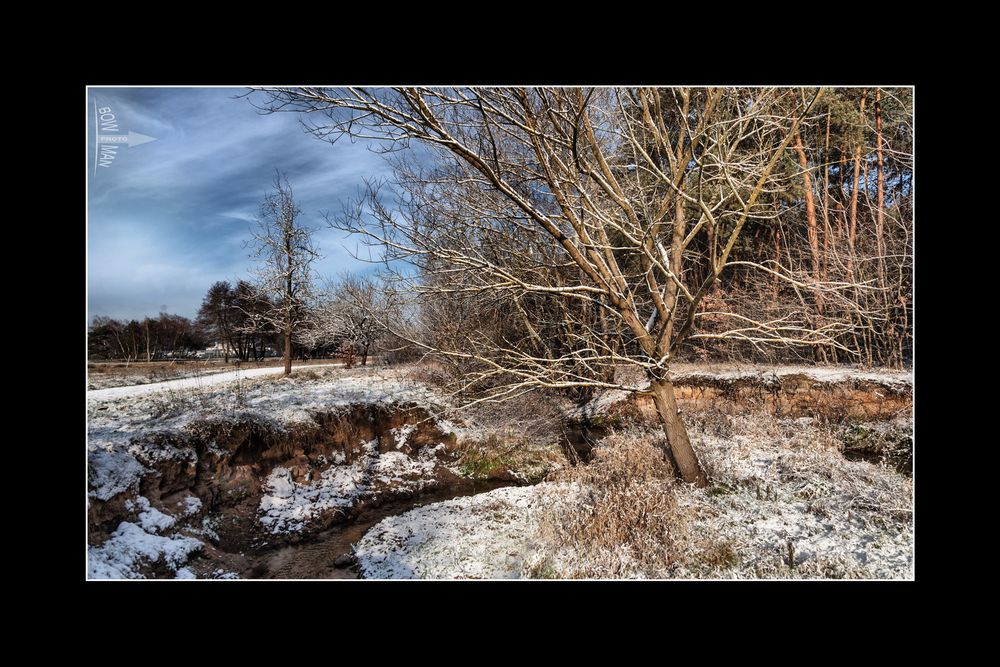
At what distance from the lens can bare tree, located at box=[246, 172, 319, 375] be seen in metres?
3.21

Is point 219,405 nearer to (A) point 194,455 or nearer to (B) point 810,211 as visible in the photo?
(A) point 194,455

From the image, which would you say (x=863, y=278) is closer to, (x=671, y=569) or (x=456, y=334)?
(x=671, y=569)

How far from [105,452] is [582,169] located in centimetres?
469

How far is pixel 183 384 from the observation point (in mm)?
3482

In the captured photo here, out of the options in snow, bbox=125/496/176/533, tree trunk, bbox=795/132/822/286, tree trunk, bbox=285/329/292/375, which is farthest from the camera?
tree trunk, bbox=285/329/292/375

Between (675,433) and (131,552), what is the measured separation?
4.40 m

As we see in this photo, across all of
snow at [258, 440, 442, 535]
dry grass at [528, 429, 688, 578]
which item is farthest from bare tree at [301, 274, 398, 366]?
dry grass at [528, 429, 688, 578]

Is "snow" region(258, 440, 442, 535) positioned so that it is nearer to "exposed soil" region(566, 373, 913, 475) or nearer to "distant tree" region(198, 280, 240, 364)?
"distant tree" region(198, 280, 240, 364)

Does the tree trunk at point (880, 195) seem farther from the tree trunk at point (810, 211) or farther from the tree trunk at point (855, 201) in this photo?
the tree trunk at point (810, 211)

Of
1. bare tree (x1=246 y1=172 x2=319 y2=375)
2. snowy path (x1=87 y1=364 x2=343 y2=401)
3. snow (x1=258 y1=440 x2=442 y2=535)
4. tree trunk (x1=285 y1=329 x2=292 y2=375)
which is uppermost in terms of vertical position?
bare tree (x1=246 y1=172 x2=319 y2=375)

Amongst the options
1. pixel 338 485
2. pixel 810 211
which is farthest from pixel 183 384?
pixel 810 211

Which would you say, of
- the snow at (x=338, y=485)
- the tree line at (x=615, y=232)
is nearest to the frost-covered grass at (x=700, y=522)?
the tree line at (x=615, y=232)

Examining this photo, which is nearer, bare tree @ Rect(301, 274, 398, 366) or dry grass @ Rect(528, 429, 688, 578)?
dry grass @ Rect(528, 429, 688, 578)

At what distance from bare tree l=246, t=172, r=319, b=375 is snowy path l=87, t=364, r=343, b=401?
0.48m
